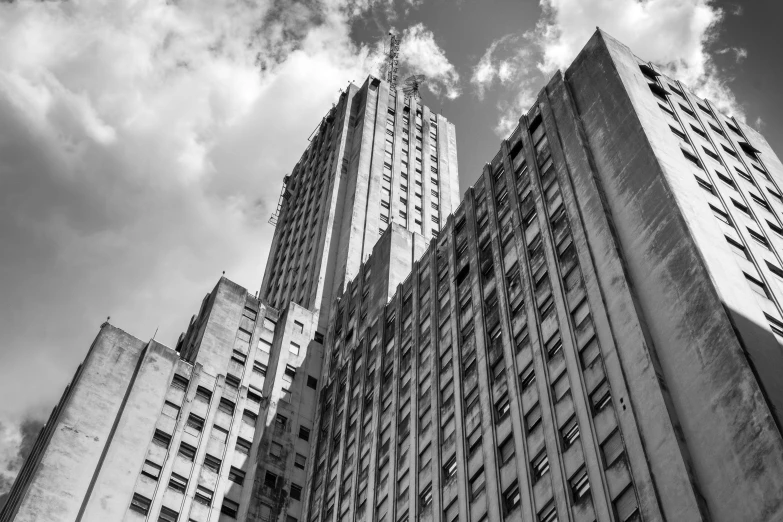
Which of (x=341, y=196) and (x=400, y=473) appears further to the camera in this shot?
(x=341, y=196)

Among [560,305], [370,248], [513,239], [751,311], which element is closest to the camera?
[751,311]

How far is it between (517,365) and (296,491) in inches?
911

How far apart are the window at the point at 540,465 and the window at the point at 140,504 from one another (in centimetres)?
2649

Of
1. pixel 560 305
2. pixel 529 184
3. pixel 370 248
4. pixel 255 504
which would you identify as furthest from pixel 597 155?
pixel 370 248

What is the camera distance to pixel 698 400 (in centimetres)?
3006

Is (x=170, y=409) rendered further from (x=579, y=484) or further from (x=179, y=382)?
(x=579, y=484)

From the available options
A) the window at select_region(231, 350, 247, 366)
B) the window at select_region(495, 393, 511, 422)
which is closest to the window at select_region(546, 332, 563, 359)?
the window at select_region(495, 393, 511, 422)

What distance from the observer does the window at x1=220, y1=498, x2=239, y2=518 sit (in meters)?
55.3

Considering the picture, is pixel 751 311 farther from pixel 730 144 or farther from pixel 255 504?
pixel 255 504

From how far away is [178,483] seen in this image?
55.0 metres

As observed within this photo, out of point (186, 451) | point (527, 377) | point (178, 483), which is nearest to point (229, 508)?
point (178, 483)

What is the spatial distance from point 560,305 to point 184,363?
3089 centimetres

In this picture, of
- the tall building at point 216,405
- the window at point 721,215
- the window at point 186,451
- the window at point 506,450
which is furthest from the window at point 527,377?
the window at point 186,451

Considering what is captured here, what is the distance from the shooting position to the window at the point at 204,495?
54853 millimetres
